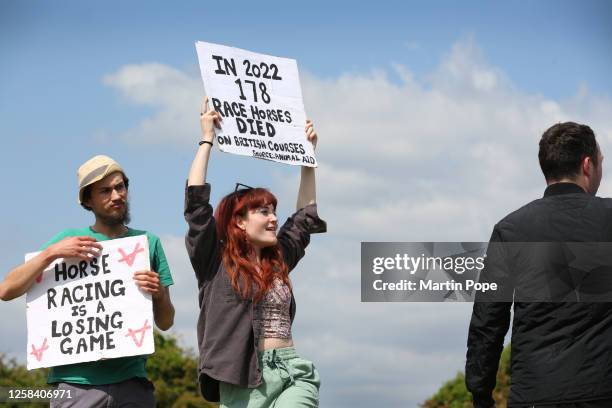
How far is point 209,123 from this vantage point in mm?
7727

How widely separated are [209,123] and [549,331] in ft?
9.44

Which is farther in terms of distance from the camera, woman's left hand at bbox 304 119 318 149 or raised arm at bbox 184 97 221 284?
woman's left hand at bbox 304 119 318 149

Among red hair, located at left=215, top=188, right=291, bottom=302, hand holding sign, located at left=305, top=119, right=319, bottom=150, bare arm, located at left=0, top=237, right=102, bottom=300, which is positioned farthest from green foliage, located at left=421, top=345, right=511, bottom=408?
bare arm, located at left=0, top=237, right=102, bottom=300

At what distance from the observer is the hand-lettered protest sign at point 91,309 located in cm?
715

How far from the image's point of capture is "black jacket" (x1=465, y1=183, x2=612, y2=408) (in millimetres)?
5848

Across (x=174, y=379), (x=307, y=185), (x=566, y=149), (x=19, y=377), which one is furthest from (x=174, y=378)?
(x=566, y=149)

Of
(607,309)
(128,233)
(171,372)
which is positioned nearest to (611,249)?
(607,309)

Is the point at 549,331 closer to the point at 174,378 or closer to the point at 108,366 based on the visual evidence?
the point at 108,366

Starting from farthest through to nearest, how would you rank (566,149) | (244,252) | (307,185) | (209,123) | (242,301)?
(307,185) → (209,123) → (244,252) → (242,301) → (566,149)

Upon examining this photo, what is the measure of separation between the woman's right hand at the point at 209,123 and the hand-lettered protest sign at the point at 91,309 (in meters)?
0.90

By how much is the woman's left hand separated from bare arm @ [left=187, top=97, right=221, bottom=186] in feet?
2.70

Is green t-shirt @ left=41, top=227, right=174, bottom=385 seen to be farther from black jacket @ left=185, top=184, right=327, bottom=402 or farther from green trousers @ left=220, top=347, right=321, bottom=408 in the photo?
green trousers @ left=220, top=347, right=321, bottom=408

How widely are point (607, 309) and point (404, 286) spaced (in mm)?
2346

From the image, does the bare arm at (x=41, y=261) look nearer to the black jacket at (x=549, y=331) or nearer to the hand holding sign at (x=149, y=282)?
the hand holding sign at (x=149, y=282)
